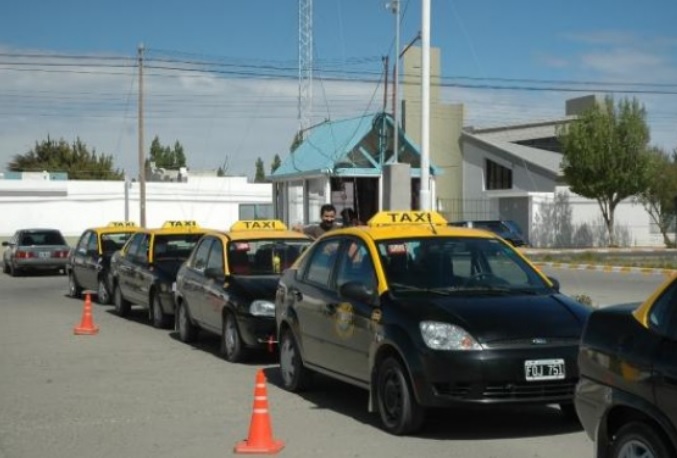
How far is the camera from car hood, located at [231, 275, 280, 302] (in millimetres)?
11734

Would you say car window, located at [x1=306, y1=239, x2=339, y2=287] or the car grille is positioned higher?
car window, located at [x1=306, y1=239, x2=339, y2=287]

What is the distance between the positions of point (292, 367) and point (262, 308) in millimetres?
1843

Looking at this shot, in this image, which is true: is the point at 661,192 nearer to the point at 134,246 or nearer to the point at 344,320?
the point at 134,246

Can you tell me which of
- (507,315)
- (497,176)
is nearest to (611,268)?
(507,315)

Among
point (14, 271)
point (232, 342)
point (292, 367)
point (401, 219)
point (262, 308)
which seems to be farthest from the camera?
point (14, 271)

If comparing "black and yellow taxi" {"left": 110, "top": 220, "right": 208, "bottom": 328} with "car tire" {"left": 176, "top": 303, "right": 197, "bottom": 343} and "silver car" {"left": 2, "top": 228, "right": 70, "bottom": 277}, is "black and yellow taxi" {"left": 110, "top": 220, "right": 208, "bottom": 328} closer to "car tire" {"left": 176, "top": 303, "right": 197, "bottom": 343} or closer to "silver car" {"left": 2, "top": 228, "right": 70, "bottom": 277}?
"car tire" {"left": 176, "top": 303, "right": 197, "bottom": 343}

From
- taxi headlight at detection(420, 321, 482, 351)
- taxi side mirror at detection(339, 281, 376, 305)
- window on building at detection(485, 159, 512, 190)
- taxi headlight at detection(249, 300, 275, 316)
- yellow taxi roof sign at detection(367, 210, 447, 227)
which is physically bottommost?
taxi headlight at detection(249, 300, 275, 316)

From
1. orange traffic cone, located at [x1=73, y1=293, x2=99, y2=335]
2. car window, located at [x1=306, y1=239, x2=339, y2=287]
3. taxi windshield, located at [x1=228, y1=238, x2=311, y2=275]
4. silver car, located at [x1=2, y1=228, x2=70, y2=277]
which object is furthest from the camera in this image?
silver car, located at [x1=2, y1=228, x2=70, y2=277]

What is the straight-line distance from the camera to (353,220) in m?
15.0

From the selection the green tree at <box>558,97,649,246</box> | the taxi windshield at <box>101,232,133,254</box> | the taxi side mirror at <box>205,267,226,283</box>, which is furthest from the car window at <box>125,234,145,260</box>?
the green tree at <box>558,97,649,246</box>

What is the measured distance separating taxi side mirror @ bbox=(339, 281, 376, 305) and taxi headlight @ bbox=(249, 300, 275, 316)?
133 inches

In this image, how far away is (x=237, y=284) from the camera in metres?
12.1

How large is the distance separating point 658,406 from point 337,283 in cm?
440

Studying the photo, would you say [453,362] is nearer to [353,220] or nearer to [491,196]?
[353,220]
